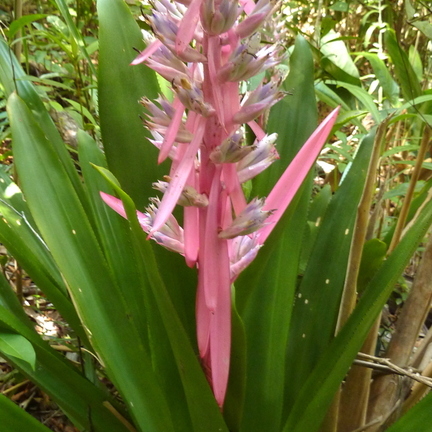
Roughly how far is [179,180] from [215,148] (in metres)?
0.06

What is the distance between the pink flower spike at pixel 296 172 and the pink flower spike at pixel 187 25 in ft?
0.65

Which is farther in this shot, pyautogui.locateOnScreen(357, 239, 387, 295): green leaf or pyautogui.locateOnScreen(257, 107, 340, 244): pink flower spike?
pyautogui.locateOnScreen(357, 239, 387, 295): green leaf

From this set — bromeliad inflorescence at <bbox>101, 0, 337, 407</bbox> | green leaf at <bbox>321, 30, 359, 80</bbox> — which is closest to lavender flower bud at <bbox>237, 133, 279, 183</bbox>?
bromeliad inflorescence at <bbox>101, 0, 337, 407</bbox>

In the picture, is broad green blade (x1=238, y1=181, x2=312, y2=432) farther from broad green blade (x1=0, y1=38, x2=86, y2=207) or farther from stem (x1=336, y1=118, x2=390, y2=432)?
broad green blade (x1=0, y1=38, x2=86, y2=207)

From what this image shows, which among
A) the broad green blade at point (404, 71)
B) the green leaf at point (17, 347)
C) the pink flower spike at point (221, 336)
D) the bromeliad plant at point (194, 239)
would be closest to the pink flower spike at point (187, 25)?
the bromeliad plant at point (194, 239)

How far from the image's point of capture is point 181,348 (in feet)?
1.72

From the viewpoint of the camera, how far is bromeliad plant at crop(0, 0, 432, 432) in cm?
52

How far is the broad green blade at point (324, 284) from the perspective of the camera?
87cm

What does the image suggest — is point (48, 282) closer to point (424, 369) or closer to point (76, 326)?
point (76, 326)

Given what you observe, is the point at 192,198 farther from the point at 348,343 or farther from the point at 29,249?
the point at 29,249

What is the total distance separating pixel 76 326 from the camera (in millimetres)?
842

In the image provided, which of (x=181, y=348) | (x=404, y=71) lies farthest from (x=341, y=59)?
(x=181, y=348)

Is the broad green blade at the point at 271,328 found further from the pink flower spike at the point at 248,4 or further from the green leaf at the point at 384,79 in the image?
the green leaf at the point at 384,79

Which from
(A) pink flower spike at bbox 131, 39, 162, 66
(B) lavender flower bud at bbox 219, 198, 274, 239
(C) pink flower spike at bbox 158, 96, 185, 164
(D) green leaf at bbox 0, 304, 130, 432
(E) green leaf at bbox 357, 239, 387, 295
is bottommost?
(D) green leaf at bbox 0, 304, 130, 432
